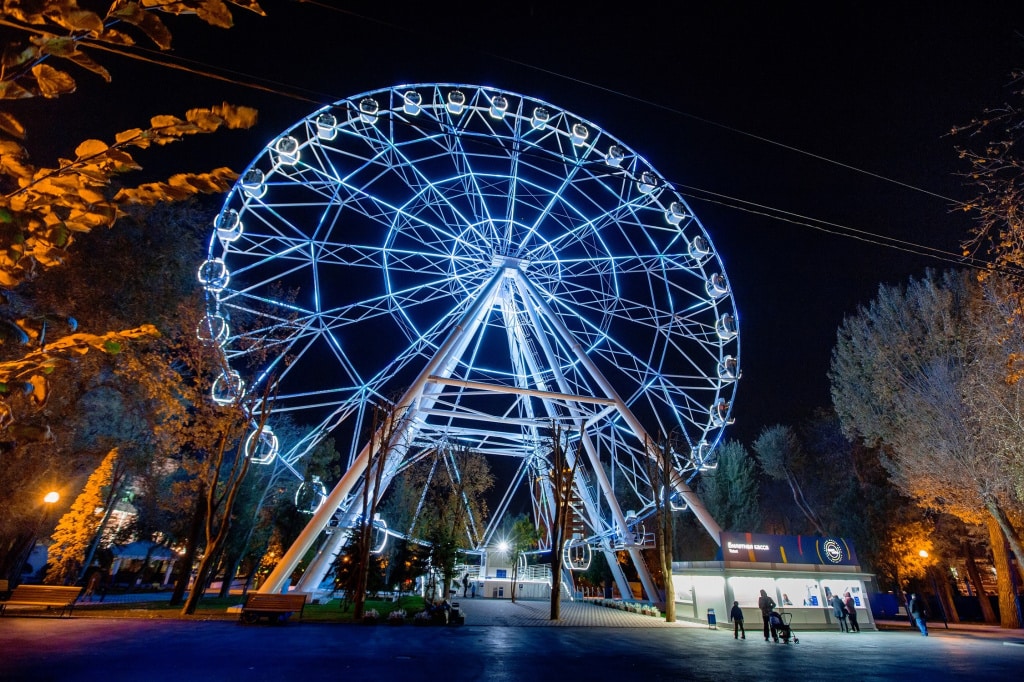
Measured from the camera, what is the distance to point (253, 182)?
20469 mm

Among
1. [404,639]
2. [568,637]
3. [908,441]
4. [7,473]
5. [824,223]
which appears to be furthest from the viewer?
[908,441]

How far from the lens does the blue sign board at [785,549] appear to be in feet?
70.9

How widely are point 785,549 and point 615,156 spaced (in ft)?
63.0

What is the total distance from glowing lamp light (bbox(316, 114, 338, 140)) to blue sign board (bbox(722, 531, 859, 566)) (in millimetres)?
22863

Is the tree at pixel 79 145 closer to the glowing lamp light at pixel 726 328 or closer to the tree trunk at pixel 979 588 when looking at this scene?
the glowing lamp light at pixel 726 328

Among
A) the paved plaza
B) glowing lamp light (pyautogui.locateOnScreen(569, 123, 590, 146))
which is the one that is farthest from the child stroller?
glowing lamp light (pyautogui.locateOnScreen(569, 123, 590, 146))

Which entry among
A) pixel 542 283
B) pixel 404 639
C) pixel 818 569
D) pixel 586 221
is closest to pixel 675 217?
pixel 586 221

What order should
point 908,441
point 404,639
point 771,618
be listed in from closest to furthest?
point 404,639 < point 771,618 < point 908,441

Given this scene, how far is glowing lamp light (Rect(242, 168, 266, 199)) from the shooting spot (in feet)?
67.2

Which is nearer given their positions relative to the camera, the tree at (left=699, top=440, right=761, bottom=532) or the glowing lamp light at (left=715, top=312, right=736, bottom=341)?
the glowing lamp light at (left=715, top=312, right=736, bottom=341)

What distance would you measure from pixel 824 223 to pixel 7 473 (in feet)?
95.2

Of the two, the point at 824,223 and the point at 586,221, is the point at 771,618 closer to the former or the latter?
the point at 824,223

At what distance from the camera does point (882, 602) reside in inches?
1470

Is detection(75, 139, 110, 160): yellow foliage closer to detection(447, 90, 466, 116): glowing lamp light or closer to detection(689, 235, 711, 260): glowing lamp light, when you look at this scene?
detection(447, 90, 466, 116): glowing lamp light
